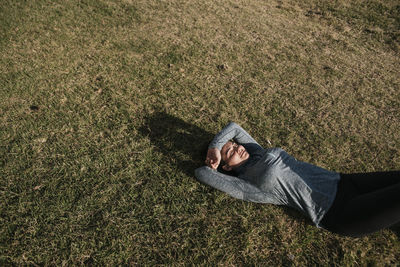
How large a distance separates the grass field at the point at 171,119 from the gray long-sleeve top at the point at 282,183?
327 mm

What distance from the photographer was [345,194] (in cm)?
278

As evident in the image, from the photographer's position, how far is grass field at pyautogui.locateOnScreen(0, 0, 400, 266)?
301 cm

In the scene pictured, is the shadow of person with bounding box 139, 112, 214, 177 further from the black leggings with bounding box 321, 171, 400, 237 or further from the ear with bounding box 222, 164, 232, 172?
the black leggings with bounding box 321, 171, 400, 237

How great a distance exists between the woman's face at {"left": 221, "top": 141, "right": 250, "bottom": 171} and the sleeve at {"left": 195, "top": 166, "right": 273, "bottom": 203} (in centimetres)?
22

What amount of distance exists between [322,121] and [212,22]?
4167mm

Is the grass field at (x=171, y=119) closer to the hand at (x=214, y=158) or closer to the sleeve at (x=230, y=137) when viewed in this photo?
the hand at (x=214, y=158)

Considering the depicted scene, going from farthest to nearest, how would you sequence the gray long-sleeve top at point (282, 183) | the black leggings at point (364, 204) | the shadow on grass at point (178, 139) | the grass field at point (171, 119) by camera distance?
the shadow on grass at point (178, 139), the grass field at point (171, 119), the gray long-sleeve top at point (282, 183), the black leggings at point (364, 204)

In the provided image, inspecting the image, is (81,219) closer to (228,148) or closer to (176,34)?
(228,148)

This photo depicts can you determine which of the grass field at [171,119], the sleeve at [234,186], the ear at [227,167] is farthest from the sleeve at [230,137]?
the grass field at [171,119]

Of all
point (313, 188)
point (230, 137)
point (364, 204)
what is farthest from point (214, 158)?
point (364, 204)

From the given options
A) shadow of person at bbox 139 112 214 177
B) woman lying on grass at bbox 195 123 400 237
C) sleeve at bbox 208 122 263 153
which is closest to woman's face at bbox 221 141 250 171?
woman lying on grass at bbox 195 123 400 237

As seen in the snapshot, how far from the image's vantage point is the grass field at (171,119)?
301cm

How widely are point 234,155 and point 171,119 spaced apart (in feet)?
4.99

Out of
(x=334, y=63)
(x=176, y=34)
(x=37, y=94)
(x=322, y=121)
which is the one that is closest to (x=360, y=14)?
(x=334, y=63)
